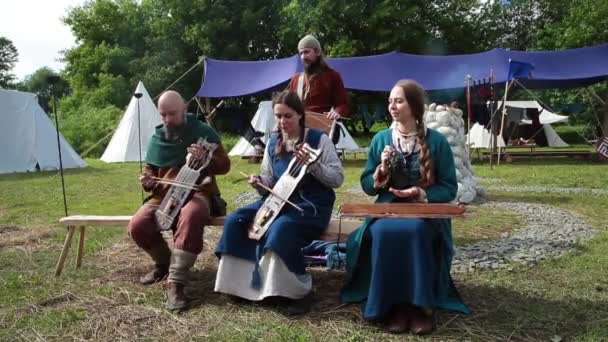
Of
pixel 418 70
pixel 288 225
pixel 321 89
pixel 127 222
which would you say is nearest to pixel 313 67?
pixel 321 89

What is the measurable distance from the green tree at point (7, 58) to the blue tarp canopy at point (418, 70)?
150 ft

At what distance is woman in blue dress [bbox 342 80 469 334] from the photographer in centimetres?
247

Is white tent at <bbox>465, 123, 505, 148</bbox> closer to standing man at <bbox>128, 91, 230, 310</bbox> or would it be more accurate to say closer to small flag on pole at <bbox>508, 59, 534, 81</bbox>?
small flag on pole at <bbox>508, 59, 534, 81</bbox>

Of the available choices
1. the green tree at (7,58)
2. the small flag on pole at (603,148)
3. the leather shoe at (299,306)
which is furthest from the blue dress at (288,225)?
the green tree at (7,58)

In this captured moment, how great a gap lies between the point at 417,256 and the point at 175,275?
1299mm

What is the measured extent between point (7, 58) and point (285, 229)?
58290 millimetres

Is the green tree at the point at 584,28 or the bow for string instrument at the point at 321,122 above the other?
the green tree at the point at 584,28

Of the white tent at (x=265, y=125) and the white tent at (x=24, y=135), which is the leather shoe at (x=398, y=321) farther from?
the white tent at (x=24, y=135)

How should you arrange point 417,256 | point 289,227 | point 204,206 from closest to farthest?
point 417,256 → point 289,227 → point 204,206

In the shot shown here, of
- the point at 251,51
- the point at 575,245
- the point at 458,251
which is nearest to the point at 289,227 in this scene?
the point at 458,251

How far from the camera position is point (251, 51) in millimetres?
26219

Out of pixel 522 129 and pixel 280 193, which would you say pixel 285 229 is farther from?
pixel 522 129

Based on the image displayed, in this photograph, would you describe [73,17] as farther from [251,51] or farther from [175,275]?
[175,275]

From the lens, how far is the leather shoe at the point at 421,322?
2465 millimetres
